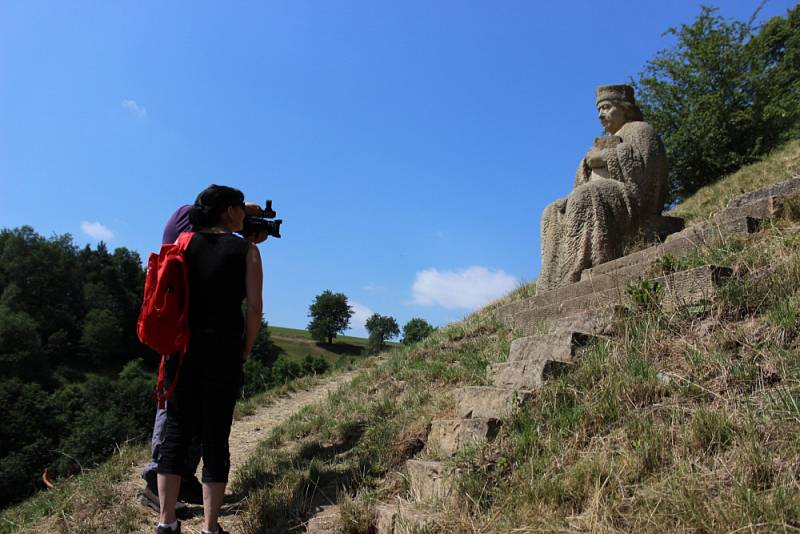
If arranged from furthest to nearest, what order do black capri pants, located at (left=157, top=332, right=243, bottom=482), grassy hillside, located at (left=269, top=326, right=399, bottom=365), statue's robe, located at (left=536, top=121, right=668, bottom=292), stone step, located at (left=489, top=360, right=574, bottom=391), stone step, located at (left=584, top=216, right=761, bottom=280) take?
1. grassy hillside, located at (left=269, top=326, right=399, bottom=365)
2. statue's robe, located at (left=536, top=121, right=668, bottom=292)
3. stone step, located at (left=584, top=216, right=761, bottom=280)
4. stone step, located at (left=489, top=360, right=574, bottom=391)
5. black capri pants, located at (left=157, top=332, right=243, bottom=482)

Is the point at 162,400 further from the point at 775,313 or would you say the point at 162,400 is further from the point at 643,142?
the point at 643,142

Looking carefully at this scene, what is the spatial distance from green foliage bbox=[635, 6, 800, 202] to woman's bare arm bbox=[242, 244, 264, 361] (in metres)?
19.3

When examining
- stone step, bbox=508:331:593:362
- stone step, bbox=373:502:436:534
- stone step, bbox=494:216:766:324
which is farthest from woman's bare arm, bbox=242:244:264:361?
stone step, bbox=494:216:766:324

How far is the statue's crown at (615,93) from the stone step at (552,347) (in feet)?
14.3

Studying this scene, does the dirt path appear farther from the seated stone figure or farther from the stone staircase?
the seated stone figure

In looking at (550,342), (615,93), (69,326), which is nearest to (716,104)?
(615,93)

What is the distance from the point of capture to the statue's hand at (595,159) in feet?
22.8

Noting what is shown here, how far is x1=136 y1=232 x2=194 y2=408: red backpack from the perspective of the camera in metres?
3.27

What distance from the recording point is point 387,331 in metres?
65.8

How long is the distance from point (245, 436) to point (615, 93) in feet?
19.9

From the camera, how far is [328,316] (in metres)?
70.9

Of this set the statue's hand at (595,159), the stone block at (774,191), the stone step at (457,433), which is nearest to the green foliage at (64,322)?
the statue's hand at (595,159)

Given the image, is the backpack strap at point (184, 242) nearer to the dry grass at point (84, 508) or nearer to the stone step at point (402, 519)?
the stone step at point (402, 519)

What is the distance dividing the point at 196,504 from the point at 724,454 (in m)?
3.38
